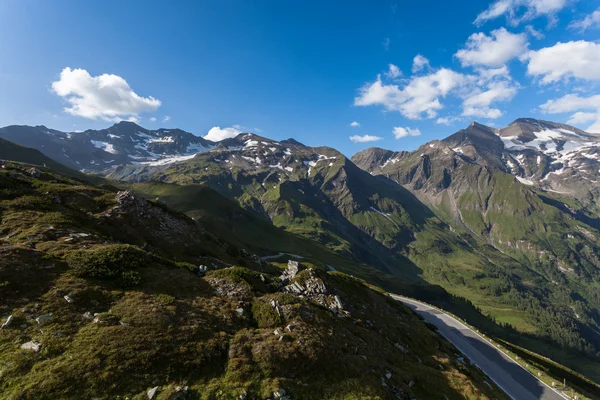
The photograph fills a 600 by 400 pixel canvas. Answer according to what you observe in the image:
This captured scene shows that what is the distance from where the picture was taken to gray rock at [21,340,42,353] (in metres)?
16.2

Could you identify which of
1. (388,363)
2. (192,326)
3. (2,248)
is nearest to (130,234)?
(2,248)

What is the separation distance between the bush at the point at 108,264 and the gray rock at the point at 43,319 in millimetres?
5186

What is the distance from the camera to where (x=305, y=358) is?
21578mm

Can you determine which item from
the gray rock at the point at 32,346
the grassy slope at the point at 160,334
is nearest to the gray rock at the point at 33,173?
the grassy slope at the point at 160,334

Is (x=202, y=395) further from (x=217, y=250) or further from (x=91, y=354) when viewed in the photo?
(x=217, y=250)

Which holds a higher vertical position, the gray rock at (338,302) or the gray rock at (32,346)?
the gray rock at (338,302)

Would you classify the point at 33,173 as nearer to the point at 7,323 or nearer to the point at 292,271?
the point at 7,323

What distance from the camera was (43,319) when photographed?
18203 millimetres

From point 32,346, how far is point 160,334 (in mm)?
6555

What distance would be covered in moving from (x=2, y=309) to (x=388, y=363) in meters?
30.0

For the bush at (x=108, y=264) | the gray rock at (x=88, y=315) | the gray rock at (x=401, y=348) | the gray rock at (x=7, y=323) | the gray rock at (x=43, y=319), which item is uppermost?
the bush at (x=108, y=264)

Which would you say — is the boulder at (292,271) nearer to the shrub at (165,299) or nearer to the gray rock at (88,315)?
the shrub at (165,299)

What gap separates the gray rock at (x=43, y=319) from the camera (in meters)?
18.0

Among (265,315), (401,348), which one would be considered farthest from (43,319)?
(401,348)
